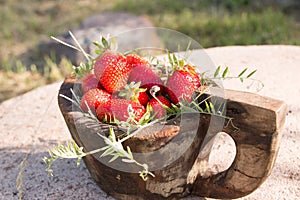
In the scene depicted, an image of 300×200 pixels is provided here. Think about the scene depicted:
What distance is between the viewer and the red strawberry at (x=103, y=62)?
1.41 metres

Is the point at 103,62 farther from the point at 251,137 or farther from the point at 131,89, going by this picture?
the point at 251,137

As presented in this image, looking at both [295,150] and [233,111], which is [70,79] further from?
A: [295,150]

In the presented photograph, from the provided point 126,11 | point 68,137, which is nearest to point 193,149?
point 68,137

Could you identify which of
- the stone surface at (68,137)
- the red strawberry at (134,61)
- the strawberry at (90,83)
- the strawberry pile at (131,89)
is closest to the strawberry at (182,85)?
the strawberry pile at (131,89)

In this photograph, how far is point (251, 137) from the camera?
1.29m

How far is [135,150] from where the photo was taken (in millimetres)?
1285

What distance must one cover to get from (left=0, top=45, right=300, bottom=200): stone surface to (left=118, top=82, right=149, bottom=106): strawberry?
39 cm

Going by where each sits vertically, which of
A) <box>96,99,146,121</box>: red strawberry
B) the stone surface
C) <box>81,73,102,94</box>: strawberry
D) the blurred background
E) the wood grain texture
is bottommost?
the blurred background

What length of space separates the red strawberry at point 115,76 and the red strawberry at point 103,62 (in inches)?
0.4

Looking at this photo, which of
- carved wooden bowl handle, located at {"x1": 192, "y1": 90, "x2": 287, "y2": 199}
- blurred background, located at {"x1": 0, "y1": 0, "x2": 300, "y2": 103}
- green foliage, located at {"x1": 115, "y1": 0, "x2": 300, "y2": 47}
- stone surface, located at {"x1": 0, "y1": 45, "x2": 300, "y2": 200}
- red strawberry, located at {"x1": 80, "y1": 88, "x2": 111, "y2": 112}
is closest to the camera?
carved wooden bowl handle, located at {"x1": 192, "y1": 90, "x2": 287, "y2": 199}

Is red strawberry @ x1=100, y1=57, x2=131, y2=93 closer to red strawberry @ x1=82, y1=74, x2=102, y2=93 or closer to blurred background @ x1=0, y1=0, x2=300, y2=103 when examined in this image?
red strawberry @ x1=82, y1=74, x2=102, y2=93

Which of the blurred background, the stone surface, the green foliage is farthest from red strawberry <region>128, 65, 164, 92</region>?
the green foliage

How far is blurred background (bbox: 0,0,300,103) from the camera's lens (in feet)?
12.2

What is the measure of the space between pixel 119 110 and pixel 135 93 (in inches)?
2.8
